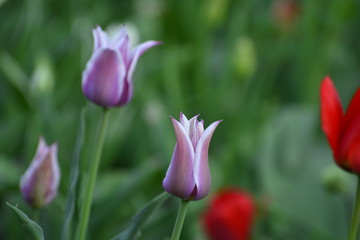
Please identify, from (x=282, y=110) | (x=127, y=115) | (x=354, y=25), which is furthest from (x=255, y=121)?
(x=354, y=25)

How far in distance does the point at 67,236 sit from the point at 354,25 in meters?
1.54

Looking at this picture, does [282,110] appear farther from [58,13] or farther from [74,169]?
[74,169]

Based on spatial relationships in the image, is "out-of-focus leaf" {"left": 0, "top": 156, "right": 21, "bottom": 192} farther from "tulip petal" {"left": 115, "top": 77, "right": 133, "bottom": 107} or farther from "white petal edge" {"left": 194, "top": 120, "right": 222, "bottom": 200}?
"white petal edge" {"left": 194, "top": 120, "right": 222, "bottom": 200}

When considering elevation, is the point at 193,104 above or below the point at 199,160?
below

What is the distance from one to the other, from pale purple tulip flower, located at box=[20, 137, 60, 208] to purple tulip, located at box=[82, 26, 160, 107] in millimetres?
75

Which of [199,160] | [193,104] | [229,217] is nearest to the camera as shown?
[199,160]

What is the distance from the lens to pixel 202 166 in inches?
19.6

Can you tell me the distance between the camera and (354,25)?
1985 millimetres

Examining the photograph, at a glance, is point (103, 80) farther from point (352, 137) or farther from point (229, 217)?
point (229, 217)

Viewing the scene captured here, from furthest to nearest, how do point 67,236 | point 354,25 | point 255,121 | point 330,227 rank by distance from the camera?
point 354,25
point 255,121
point 330,227
point 67,236

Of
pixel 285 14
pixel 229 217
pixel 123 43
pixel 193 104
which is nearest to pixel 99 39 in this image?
pixel 123 43

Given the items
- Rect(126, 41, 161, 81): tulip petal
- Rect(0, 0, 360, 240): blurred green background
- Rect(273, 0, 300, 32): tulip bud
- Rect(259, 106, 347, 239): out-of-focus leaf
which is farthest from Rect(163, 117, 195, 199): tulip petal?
Rect(273, 0, 300, 32): tulip bud

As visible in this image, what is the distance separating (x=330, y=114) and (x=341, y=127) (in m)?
0.02

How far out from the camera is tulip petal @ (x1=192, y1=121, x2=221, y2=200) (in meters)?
0.48
